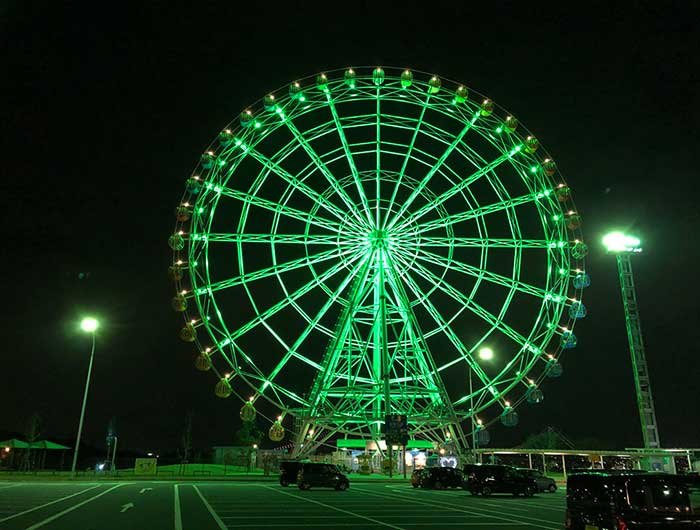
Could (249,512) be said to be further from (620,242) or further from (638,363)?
(620,242)

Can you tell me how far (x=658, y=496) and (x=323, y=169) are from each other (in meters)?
26.6

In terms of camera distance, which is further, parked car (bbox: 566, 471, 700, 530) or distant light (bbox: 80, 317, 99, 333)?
distant light (bbox: 80, 317, 99, 333)

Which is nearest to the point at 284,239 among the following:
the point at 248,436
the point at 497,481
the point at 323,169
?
the point at 323,169

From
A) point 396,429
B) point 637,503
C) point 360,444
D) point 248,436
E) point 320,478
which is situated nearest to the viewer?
point 637,503

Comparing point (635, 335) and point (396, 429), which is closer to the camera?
point (396, 429)

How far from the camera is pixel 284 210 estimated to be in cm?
3162

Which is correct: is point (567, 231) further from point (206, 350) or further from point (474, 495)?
point (206, 350)

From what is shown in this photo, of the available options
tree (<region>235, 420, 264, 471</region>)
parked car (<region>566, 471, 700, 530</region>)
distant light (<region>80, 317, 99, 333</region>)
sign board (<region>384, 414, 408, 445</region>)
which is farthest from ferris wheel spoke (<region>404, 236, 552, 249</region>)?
tree (<region>235, 420, 264, 471</region>)

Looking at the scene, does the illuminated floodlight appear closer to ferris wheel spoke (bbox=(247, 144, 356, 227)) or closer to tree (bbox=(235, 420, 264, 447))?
ferris wheel spoke (bbox=(247, 144, 356, 227))

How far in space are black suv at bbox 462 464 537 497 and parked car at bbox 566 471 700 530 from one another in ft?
50.4

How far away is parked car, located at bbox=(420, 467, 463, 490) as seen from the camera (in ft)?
96.0

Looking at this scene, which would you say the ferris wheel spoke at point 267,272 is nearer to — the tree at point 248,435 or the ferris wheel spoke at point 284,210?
the ferris wheel spoke at point 284,210

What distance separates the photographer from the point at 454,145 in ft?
110

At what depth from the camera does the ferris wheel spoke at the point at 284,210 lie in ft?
104
